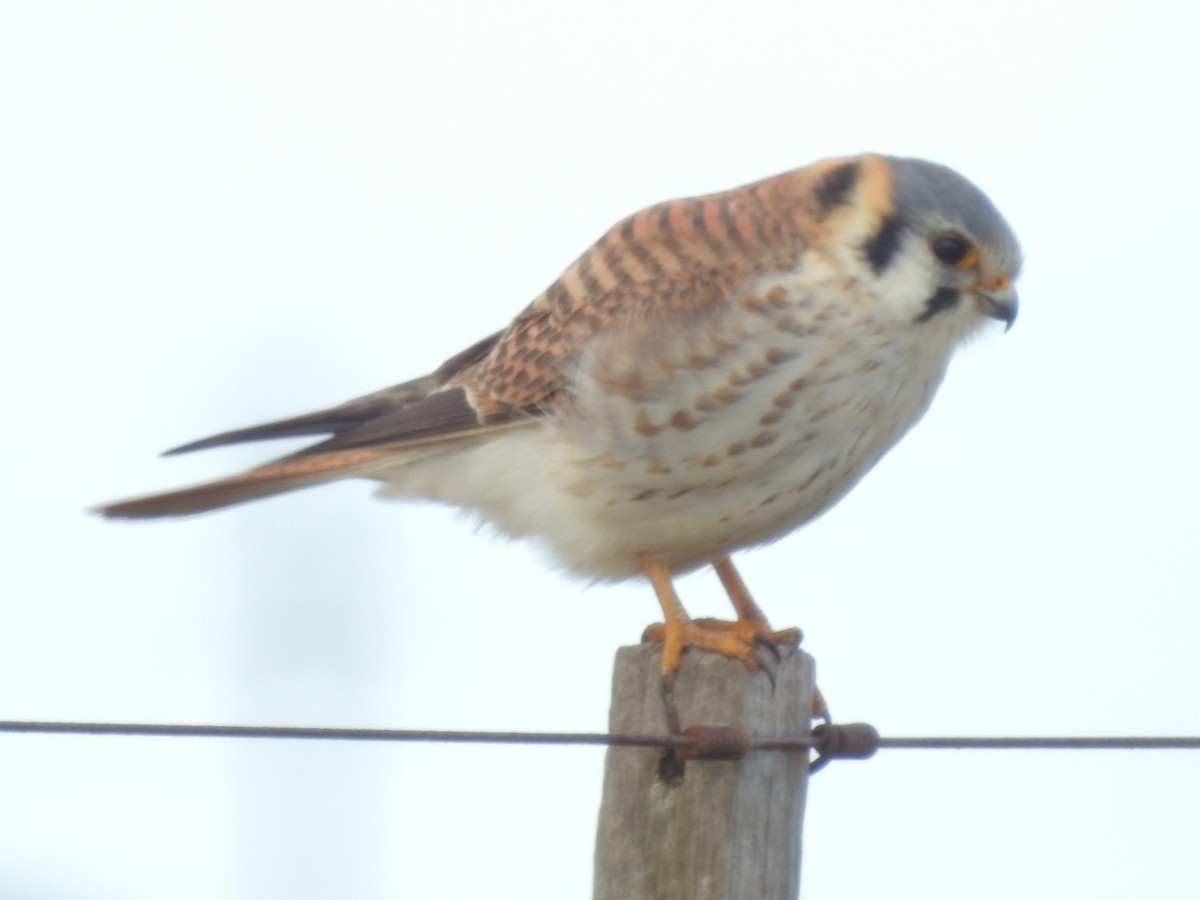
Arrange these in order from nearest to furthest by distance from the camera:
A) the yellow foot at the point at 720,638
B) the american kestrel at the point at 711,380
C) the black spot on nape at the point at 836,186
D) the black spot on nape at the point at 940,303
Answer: the yellow foot at the point at 720,638, the american kestrel at the point at 711,380, the black spot on nape at the point at 940,303, the black spot on nape at the point at 836,186

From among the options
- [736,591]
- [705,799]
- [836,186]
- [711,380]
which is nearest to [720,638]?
[705,799]

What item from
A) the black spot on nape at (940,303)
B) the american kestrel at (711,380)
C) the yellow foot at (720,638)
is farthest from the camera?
the black spot on nape at (940,303)

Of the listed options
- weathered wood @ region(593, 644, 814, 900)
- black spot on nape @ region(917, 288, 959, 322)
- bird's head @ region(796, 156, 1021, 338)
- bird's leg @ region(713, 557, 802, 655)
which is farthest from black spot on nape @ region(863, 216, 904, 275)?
weathered wood @ region(593, 644, 814, 900)

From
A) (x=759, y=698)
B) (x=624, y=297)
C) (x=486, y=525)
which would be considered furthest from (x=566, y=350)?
(x=759, y=698)

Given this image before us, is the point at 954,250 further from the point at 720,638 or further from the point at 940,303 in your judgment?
the point at 720,638

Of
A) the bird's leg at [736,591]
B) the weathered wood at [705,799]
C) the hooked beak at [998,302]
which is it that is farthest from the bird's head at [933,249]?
the weathered wood at [705,799]

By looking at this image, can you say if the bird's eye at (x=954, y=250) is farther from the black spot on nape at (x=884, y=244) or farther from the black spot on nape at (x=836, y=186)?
the black spot on nape at (x=836, y=186)
